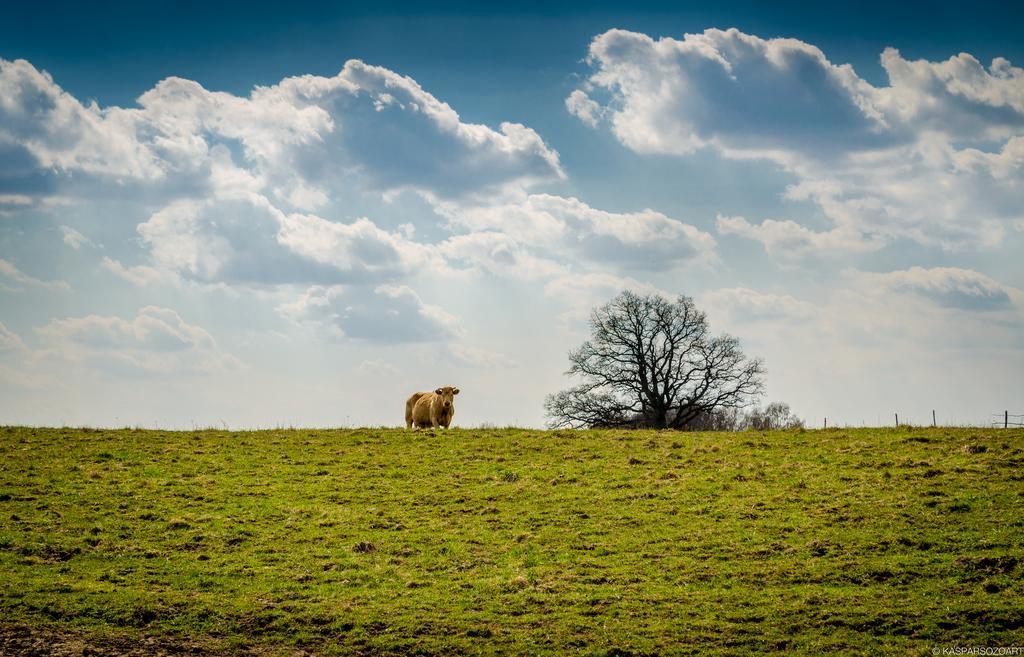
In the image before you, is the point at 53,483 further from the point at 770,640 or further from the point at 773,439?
the point at 773,439

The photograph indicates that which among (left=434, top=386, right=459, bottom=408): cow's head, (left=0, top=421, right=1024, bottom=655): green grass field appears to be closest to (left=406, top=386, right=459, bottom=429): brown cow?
(left=434, top=386, right=459, bottom=408): cow's head

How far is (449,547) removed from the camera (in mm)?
19703

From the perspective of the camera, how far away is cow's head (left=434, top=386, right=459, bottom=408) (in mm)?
34188

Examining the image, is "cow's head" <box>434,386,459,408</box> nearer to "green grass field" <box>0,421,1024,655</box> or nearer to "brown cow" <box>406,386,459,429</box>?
"brown cow" <box>406,386,459,429</box>

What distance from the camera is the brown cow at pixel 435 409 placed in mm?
34375

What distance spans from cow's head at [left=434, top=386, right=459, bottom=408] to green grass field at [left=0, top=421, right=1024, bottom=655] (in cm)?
486

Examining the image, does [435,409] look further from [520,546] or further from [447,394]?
[520,546]

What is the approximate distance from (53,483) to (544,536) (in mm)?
14340

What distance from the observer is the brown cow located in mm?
34375

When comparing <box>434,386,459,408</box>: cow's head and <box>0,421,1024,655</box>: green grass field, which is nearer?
<box>0,421,1024,655</box>: green grass field

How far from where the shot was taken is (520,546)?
19.6 m

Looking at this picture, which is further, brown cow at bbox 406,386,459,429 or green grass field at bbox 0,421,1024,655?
brown cow at bbox 406,386,459,429

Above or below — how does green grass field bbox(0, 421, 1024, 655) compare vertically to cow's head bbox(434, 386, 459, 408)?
below

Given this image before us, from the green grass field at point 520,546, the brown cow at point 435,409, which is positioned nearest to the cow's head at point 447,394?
the brown cow at point 435,409
